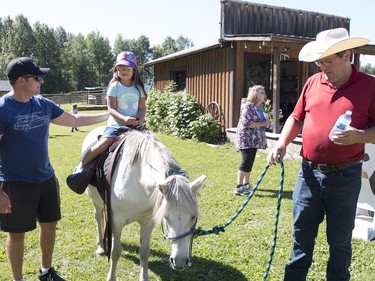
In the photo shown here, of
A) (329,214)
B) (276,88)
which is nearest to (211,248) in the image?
(329,214)

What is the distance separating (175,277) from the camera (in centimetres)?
342

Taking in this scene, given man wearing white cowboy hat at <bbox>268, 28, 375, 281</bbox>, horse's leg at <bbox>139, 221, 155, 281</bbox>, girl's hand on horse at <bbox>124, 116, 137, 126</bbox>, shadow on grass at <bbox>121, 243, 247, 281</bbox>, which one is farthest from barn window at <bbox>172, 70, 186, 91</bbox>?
man wearing white cowboy hat at <bbox>268, 28, 375, 281</bbox>

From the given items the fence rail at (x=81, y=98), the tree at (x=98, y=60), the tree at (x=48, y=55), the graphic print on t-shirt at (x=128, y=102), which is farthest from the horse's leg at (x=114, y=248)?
the tree at (x=98, y=60)

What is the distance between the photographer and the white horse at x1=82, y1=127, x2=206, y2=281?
8.05ft

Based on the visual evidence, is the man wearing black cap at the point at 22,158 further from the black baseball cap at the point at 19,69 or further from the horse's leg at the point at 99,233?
the horse's leg at the point at 99,233

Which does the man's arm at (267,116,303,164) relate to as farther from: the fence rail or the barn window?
the fence rail

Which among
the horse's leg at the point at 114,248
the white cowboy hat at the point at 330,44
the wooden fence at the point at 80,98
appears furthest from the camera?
the wooden fence at the point at 80,98

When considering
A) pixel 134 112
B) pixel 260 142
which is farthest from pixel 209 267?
pixel 260 142

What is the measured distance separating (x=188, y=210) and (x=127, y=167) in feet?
2.82

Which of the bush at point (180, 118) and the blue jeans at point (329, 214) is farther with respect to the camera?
the bush at point (180, 118)

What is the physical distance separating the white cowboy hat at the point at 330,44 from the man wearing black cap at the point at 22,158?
7.07 feet

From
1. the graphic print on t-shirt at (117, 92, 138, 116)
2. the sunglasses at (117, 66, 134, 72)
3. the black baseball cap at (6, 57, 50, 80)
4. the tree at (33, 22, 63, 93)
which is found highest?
the tree at (33, 22, 63, 93)

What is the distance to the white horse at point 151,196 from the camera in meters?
2.46

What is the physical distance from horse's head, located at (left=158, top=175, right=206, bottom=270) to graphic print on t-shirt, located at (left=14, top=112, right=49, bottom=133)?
4.02ft
